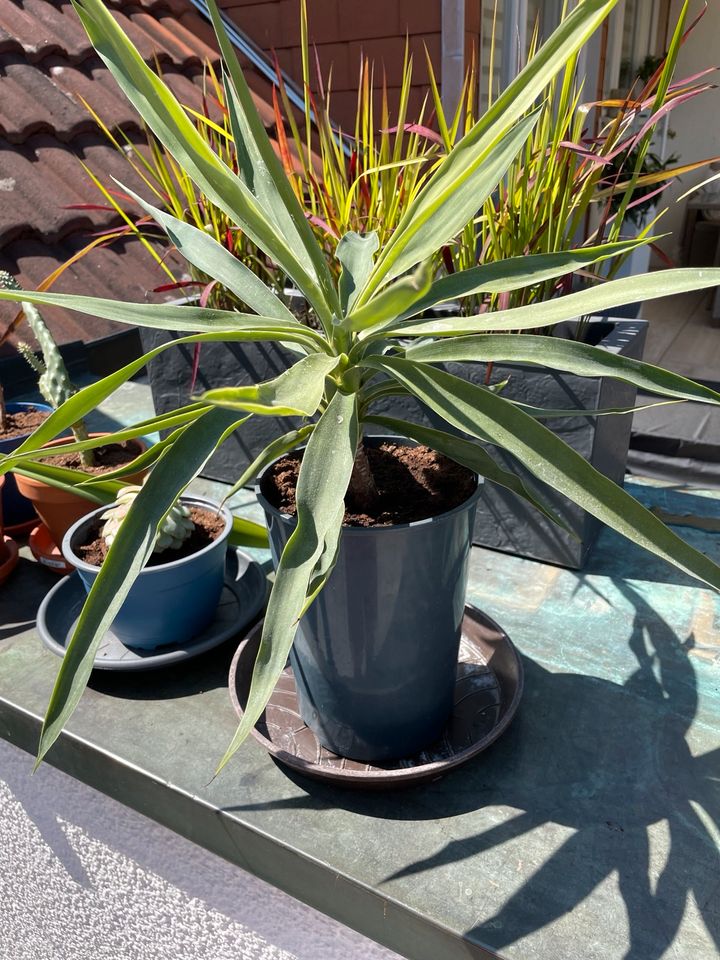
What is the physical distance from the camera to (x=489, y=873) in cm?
62

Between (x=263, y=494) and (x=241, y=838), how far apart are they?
1.11ft

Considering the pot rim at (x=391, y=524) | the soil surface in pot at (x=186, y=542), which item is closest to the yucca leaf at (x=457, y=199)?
the pot rim at (x=391, y=524)

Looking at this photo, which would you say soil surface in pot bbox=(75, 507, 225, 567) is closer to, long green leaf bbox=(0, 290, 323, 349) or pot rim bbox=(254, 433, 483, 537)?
pot rim bbox=(254, 433, 483, 537)

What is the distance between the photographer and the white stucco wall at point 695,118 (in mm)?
4426

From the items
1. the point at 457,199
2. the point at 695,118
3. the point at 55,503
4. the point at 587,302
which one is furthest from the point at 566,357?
the point at 695,118

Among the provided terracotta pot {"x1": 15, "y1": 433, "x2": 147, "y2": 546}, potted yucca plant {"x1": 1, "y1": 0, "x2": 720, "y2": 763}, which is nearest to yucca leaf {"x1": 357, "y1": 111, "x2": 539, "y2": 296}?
potted yucca plant {"x1": 1, "y1": 0, "x2": 720, "y2": 763}

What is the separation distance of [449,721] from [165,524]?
0.40 meters

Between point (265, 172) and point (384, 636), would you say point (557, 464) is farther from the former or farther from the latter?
point (265, 172)

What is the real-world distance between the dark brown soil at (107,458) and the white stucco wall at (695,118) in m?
4.59

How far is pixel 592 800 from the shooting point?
2.24 ft

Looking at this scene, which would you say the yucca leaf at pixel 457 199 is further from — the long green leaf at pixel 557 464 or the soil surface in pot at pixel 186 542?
the soil surface in pot at pixel 186 542

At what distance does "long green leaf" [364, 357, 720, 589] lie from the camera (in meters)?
0.48

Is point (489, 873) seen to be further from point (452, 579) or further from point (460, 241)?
point (460, 241)

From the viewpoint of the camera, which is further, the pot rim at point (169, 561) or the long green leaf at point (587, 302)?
the pot rim at point (169, 561)
